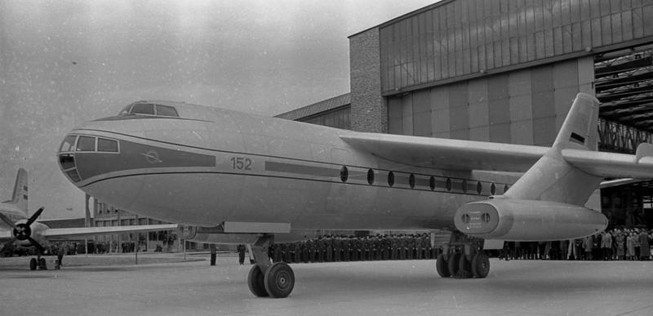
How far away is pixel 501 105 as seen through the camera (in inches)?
1404

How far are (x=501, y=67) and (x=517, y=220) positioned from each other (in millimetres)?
24082

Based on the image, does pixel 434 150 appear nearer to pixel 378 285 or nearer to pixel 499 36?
pixel 378 285

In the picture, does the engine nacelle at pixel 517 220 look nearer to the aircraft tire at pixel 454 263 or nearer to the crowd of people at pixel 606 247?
the aircraft tire at pixel 454 263

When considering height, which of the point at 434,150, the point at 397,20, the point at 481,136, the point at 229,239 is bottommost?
the point at 229,239

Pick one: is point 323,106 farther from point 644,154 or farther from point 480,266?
point 644,154

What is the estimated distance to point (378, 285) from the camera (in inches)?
644

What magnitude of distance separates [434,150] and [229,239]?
17.8 feet

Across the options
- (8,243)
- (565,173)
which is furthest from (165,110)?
(8,243)

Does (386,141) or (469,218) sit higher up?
(386,141)

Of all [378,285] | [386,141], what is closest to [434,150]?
[386,141]

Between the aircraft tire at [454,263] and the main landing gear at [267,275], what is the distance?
256 inches

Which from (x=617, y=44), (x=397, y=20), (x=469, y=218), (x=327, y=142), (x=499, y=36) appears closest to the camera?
(x=469, y=218)

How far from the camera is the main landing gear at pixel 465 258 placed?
1761cm

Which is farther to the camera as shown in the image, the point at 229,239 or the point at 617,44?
the point at 617,44
